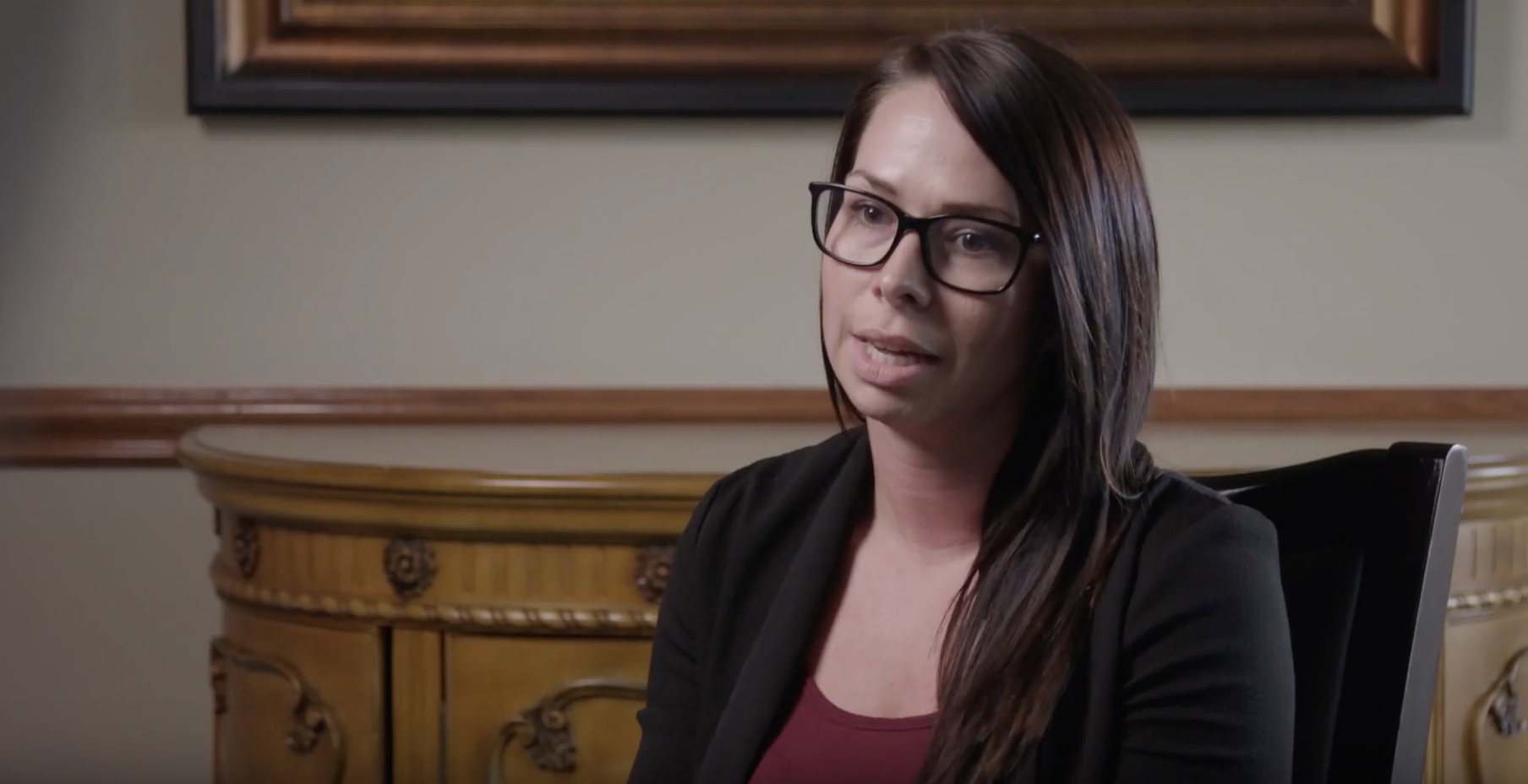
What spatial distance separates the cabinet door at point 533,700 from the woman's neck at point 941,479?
52 cm

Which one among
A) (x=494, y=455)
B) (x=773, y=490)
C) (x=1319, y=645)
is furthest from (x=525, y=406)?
(x=1319, y=645)

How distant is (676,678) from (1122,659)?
0.35 metres

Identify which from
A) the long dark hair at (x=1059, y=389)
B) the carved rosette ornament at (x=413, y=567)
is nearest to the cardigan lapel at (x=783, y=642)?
the long dark hair at (x=1059, y=389)

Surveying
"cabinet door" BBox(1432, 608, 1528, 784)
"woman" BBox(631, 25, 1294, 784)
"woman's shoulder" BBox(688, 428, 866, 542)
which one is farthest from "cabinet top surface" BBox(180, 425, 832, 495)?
"cabinet door" BBox(1432, 608, 1528, 784)

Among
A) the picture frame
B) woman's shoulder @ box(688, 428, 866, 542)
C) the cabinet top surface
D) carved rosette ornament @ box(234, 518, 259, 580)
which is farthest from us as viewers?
the picture frame

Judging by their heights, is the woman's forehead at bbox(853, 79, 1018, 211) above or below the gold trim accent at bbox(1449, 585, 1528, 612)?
above

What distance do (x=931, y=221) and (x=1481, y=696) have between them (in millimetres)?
976

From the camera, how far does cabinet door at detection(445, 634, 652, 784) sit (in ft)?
4.91

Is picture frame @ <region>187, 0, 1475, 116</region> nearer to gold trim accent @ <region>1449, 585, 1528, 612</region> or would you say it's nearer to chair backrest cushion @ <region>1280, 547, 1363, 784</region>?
gold trim accent @ <region>1449, 585, 1528, 612</region>

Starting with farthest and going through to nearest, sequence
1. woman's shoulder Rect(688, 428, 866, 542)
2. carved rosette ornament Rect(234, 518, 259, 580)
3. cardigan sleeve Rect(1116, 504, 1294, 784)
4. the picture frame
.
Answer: the picture frame
carved rosette ornament Rect(234, 518, 259, 580)
woman's shoulder Rect(688, 428, 866, 542)
cardigan sleeve Rect(1116, 504, 1294, 784)

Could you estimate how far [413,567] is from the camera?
58.6 inches

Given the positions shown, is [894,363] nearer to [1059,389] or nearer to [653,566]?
[1059,389]

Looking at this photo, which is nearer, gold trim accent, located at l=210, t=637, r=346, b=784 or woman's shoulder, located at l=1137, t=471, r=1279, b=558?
woman's shoulder, located at l=1137, t=471, r=1279, b=558

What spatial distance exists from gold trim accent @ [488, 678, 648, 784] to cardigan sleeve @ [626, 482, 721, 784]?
1.19 ft
